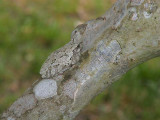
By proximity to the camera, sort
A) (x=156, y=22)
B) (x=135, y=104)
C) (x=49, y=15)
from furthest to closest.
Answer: (x=49, y=15) → (x=135, y=104) → (x=156, y=22)

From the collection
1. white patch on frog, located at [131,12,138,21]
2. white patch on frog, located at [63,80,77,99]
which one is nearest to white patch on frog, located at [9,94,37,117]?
Result: white patch on frog, located at [63,80,77,99]

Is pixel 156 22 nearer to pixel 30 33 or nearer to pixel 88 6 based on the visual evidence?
pixel 30 33

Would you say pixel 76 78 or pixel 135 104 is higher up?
pixel 135 104

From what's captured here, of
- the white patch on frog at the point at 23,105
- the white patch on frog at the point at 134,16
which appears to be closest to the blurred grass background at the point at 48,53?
the white patch on frog at the point at 23,105

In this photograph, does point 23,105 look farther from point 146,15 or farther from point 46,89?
point 146,15

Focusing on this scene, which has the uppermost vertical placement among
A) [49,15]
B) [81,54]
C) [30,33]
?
[49,15]

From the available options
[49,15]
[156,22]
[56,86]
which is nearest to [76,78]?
[56,86]
